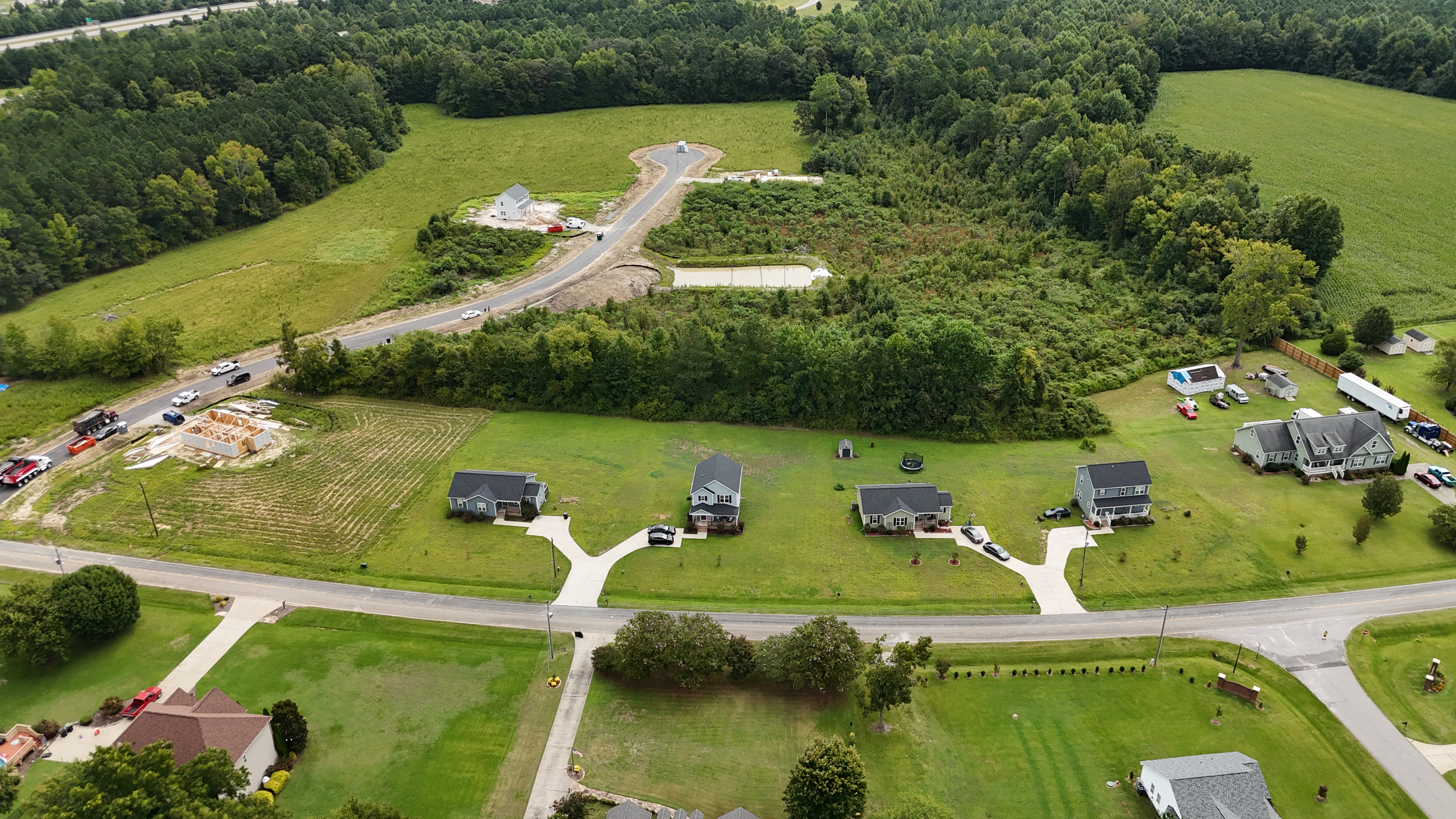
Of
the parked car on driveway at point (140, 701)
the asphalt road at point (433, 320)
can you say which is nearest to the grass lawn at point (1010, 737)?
the parked car on driveway at point (140, 701)

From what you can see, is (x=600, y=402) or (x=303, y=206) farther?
(x=303, y=206)

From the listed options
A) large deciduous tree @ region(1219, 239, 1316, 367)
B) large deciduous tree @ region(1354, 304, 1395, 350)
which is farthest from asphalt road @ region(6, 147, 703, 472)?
large deciduous tree @ region(1354, 304, 1395, 350)

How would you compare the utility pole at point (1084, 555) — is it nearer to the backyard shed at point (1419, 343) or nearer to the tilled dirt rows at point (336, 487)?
the backyard shed at point (1419, 343)

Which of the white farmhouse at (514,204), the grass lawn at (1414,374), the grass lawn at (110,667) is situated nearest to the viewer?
the grass lawn at (110,667)

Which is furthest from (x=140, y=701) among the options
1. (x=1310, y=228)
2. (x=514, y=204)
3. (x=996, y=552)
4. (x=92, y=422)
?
(x=1310, y=228)

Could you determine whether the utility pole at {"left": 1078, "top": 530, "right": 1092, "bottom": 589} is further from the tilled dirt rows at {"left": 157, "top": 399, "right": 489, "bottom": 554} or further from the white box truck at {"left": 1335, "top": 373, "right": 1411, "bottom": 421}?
the tilled dirt rows at {"left": 157, "top": 399, "right": 489, "bottom": 554}

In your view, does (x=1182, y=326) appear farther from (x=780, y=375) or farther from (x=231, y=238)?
(x=231, y=238)

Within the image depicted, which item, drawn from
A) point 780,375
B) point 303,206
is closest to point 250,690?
point 780,375

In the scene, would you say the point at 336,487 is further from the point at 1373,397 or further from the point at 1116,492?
the point at 1373,397
